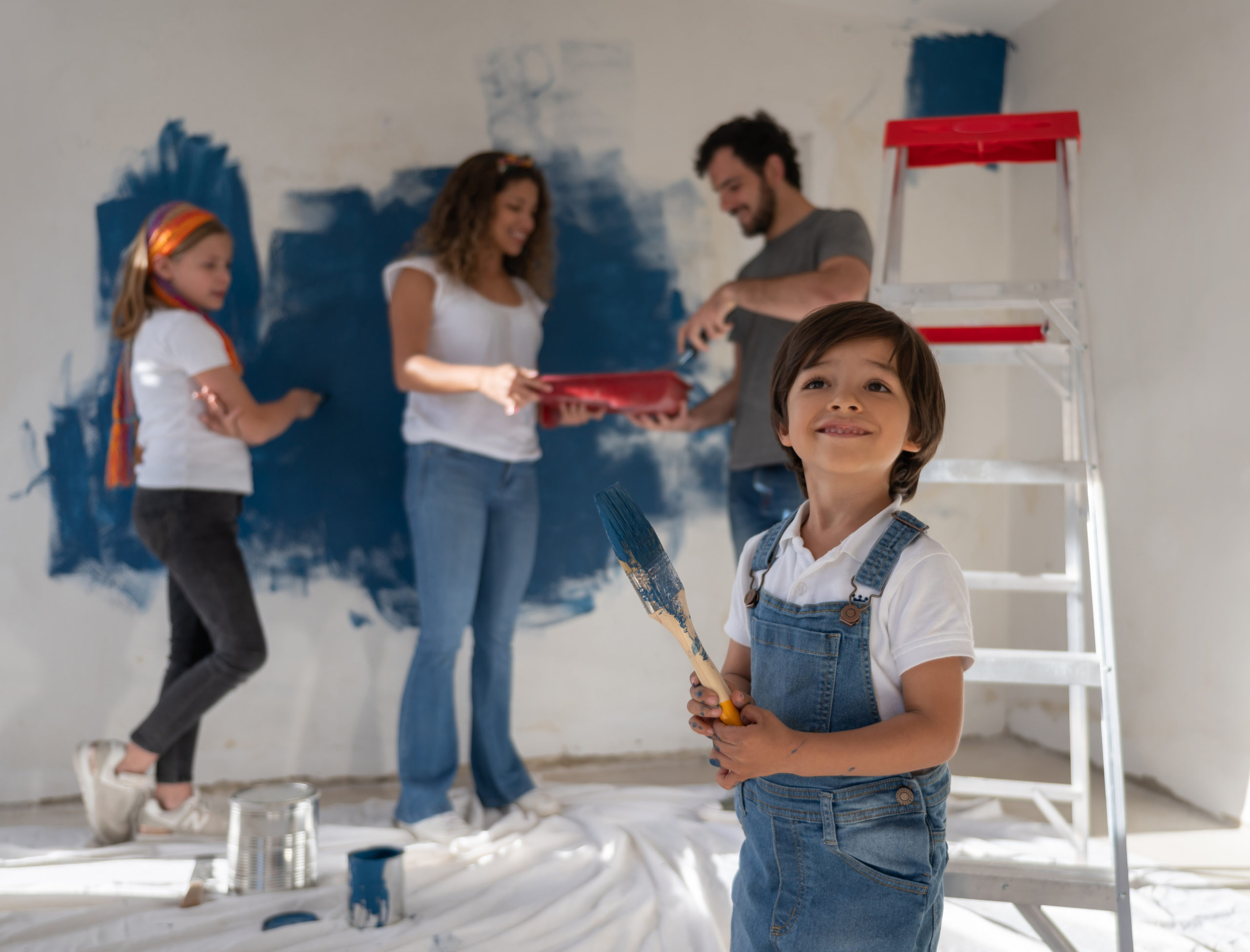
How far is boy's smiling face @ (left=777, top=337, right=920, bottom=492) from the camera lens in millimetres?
937

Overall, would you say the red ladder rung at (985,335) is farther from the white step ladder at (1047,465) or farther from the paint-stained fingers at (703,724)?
the paint-stained fingers at (703,724)

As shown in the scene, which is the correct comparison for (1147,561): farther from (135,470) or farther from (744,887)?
(135,470)

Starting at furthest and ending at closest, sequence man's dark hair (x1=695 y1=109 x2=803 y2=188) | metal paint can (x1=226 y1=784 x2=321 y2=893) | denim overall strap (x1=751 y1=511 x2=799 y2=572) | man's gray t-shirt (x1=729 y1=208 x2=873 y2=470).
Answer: man's dark hair (x1=695 y1=109 x2=803 y2=188) < man's gray t-shirt (x1=729 y1=208 x2=873 y2=470) < metal paint can (x1=226 y1=784 x2=321 y2=893) < denim overall strap (x1=751 y1=511 x2=799 y2=572)

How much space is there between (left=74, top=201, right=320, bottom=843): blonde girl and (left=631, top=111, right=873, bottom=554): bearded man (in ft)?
3.09

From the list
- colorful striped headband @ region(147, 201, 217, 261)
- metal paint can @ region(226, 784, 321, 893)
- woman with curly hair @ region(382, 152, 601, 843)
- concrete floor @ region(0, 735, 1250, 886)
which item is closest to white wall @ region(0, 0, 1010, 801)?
concrete floor @ region(0, 735, 1250, 886)

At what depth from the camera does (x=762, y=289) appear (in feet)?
6.28

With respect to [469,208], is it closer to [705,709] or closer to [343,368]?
[343,368]

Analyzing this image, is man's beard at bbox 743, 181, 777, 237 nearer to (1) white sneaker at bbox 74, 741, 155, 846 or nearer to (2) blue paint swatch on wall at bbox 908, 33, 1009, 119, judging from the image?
(2) blue paint swatch on wall at bbox 908, 33, 1009, 119

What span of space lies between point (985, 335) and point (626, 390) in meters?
0.74

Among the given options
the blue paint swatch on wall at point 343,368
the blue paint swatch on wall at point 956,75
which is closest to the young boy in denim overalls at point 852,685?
the blue paint swatch on wall at point 343,368

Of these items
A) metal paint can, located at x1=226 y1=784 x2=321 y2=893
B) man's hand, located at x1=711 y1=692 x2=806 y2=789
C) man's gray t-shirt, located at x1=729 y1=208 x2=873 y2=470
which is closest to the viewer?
man's hand, located at x1=711 y1=692 x2=806 y2=789

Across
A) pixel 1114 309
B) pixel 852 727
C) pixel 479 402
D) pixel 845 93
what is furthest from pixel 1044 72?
pixel 852 727

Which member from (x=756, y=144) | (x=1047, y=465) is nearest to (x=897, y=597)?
(x=1047, y=465)

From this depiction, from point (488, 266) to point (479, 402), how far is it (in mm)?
349
